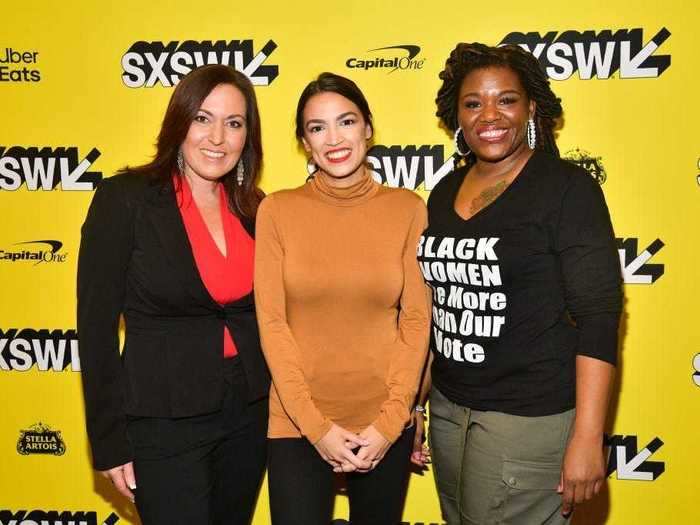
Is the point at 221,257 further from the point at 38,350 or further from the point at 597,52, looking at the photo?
the point at 597,52

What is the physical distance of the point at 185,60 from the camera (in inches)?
108

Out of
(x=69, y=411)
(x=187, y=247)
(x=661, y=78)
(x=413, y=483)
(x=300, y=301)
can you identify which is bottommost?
(x=413, y=483)

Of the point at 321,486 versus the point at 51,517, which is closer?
the point at 321,486

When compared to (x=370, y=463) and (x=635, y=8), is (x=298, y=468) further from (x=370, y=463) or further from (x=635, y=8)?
(x=635, y=8)

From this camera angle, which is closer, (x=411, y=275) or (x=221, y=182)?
(x=411, y=275)

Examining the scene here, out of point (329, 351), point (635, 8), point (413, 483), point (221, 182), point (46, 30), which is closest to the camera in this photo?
point (329, 351)

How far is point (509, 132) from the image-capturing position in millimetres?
1886

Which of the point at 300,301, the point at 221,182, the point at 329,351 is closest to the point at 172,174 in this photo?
the point at 221,182

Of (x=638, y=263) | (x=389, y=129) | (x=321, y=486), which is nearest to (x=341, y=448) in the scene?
(x=321, y=486)

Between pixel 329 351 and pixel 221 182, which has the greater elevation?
pixel 221 182

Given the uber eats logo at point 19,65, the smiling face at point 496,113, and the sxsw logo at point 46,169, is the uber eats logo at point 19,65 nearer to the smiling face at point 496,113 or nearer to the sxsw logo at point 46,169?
the sxsw logo at point 46,169

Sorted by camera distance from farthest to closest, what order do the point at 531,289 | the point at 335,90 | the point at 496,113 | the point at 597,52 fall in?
the point at 597,52
the point at 335,90
the point at 496,113
the point at 531,289

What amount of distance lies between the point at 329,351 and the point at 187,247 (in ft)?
1.66

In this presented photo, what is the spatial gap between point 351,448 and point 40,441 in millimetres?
1764
